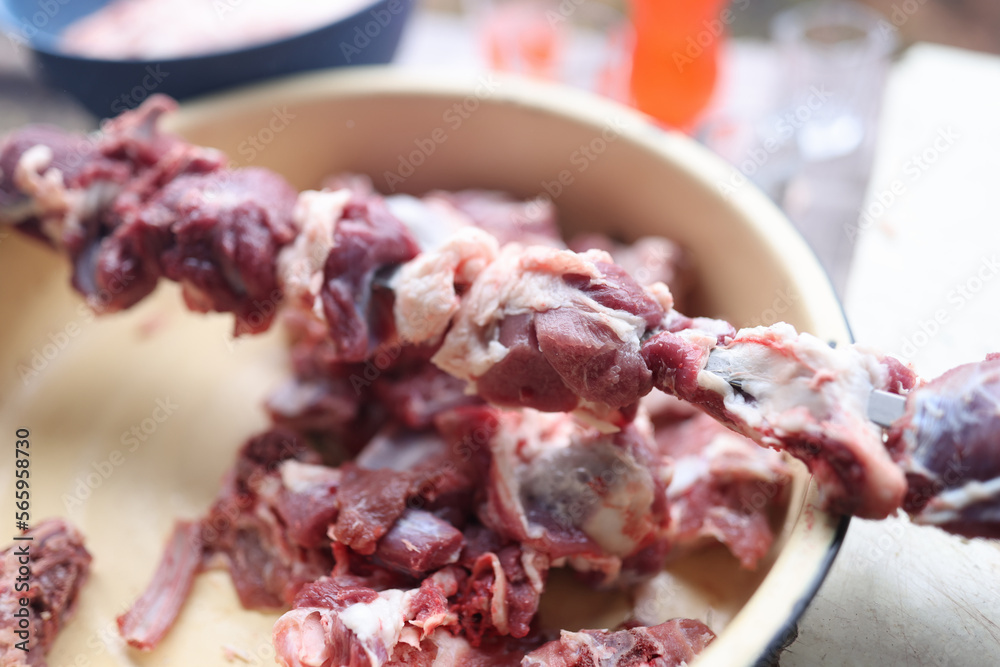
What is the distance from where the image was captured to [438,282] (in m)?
1.50

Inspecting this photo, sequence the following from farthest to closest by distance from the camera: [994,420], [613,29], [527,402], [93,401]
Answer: [613,29]
[93,401]
[527,402]
[994,420]

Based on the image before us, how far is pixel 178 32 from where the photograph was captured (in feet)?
8.59

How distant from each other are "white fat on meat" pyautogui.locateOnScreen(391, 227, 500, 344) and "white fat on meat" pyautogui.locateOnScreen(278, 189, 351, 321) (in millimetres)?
186

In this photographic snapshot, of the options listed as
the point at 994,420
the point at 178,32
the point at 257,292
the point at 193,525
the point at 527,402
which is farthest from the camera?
the point at 178,32

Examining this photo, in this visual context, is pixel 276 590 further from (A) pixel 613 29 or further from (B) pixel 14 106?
(B) pixel 14 106

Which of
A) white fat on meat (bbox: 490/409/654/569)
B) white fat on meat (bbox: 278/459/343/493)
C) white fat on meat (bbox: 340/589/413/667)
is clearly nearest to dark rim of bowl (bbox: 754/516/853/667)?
white fat on meat (bbox: 490/409/654/569)

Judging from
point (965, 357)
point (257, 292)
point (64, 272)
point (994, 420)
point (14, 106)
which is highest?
point (994, 420)

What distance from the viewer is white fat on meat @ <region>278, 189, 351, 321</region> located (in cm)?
158

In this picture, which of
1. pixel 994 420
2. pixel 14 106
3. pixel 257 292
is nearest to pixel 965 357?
pixel 994 420

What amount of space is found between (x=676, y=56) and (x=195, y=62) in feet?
5.86

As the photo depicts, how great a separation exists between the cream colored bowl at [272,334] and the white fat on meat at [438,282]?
67cm

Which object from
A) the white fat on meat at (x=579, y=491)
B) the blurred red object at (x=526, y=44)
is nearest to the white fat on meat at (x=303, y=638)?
the white fat on meat at (x=579, y=491)

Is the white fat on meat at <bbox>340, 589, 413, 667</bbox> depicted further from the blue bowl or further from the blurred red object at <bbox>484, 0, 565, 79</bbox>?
the blurred red object at <bbox>484, 0, 565, 79</bbox>

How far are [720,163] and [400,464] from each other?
3.80 feet
